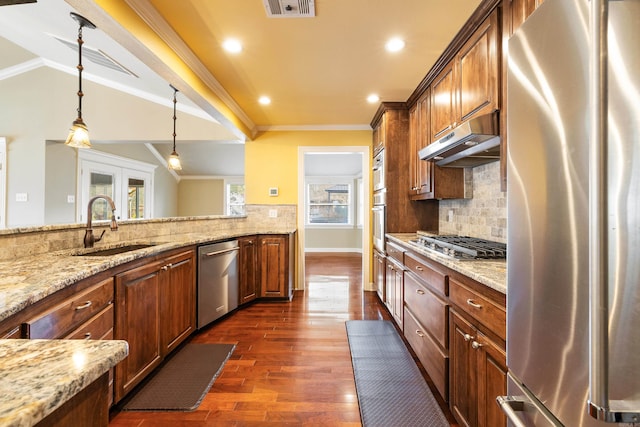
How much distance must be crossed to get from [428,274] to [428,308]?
0.22m

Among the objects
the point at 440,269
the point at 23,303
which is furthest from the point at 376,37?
the point at 23,303

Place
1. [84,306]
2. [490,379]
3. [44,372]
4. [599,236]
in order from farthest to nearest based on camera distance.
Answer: [84,306] < [490,379] < [599,236] < [44,372]

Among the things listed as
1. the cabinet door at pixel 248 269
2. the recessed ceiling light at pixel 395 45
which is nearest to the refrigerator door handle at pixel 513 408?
the recessed ceiling light at pixel 395 45

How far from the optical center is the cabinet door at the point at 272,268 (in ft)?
11.8

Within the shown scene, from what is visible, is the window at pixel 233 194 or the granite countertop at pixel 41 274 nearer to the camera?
the granite countertop at pixel 41 274

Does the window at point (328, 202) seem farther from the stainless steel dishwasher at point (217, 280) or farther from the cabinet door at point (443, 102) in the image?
the cabinet door at point (443, 102)

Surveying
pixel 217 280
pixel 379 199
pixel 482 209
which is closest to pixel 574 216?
pixel 482 209

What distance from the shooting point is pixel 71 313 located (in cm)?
123

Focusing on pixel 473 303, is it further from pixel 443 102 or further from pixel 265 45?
pixel 265 45

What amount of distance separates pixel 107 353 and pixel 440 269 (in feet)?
5.32

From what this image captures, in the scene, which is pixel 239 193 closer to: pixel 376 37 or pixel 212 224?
pixel 212 224

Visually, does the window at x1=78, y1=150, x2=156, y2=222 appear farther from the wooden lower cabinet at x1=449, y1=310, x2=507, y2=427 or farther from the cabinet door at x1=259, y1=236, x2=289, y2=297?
the wooden lower cabinet at x1=449, y1=310, x2=507, y2=427

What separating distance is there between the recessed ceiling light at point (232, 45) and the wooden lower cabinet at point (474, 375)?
233cm

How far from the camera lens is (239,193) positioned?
26.6ft
